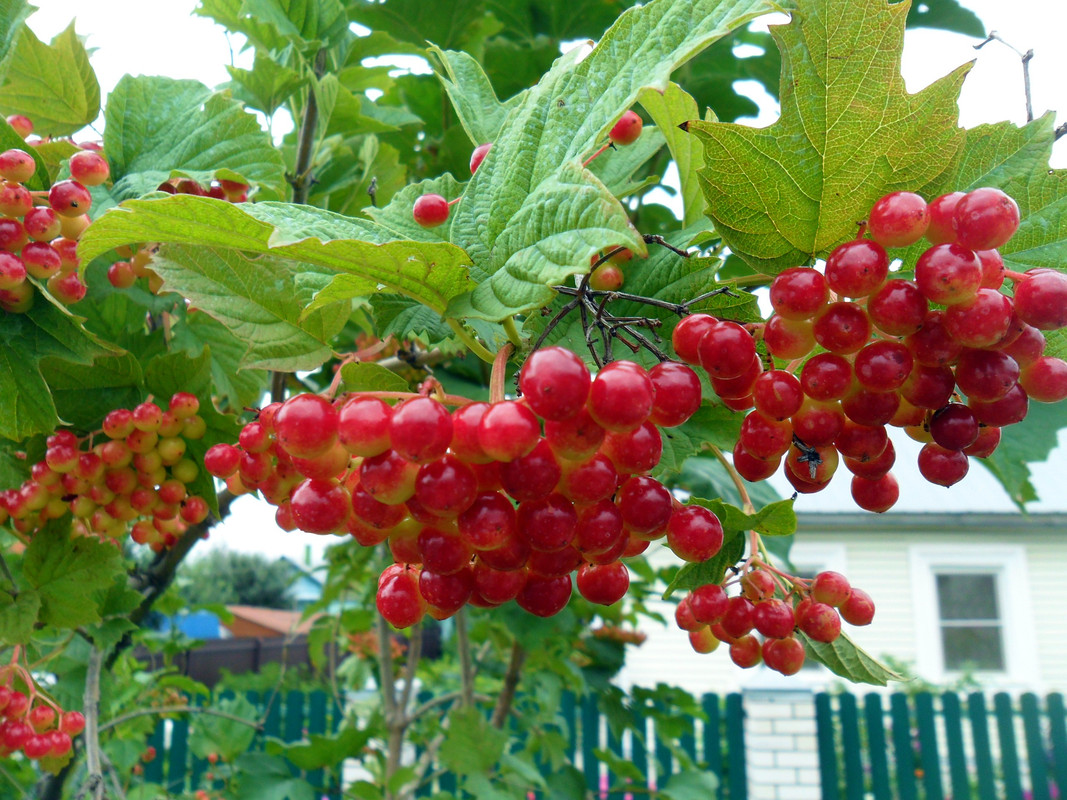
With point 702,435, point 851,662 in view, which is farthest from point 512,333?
point 851,662

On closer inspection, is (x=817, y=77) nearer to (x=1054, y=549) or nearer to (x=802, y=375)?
(x=802, y=375)

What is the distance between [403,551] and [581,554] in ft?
0.50

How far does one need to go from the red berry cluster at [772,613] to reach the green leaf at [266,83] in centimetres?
129

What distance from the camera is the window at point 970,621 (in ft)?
29.4

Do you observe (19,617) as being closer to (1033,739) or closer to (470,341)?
(470,341)

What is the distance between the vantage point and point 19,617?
127 centimetres

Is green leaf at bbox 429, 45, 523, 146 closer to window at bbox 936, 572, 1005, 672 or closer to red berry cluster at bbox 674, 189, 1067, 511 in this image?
red berry cluster at bbox 674, 189, 1067, 511

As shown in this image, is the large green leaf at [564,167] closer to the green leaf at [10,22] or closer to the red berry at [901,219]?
the red berry at [901,219]

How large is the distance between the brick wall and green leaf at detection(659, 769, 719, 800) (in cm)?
192

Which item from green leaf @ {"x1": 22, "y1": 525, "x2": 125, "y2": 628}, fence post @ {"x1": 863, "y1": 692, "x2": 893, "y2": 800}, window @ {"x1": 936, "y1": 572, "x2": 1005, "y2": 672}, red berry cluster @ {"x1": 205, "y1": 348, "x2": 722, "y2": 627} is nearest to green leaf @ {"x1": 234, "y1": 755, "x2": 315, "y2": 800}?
green leaf @ {"x1": 22, "y1": 525, "x2": 125, "y2": 628}

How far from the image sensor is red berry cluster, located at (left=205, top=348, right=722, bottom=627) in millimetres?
523

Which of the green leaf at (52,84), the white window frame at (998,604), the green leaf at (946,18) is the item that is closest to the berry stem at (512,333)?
the green leaf at (52,84)

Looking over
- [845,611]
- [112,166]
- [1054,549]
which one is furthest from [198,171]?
[1054,549]

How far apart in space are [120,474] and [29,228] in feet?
1.40
